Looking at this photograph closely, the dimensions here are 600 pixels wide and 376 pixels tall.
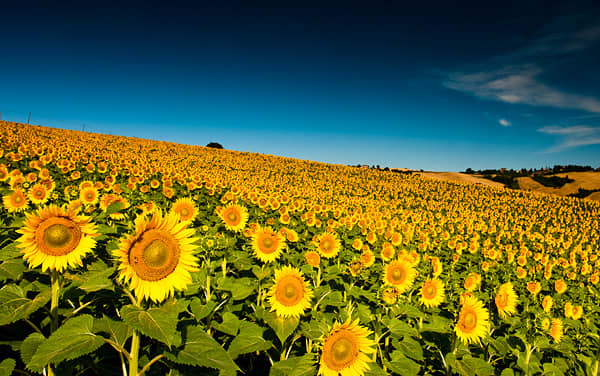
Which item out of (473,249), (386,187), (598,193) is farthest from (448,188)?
(473,249)

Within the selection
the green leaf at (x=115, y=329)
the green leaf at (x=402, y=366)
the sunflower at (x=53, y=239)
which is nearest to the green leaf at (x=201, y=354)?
the green leaf at (x=115, y=329)

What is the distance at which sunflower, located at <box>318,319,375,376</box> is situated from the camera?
206cm

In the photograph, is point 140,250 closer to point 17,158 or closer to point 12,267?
point 12,267

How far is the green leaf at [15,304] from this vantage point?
1.54 m

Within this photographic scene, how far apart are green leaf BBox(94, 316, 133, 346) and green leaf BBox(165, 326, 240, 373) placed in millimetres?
295

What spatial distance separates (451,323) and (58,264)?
3.72 metres

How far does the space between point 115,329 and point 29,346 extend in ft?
1.57

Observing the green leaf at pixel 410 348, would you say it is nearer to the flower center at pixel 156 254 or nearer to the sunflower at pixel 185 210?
the flower center at pixel 156 254

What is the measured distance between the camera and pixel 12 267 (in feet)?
6.72

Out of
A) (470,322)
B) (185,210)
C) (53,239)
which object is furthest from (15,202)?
(470,322)

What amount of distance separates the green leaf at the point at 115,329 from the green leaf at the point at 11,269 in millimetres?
959

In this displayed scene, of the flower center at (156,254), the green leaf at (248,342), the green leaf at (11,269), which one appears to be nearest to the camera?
the flower center at (156,254)

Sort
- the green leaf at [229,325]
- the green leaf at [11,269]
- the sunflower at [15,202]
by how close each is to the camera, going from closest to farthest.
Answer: the green leaf at [11,269] → the green leaf at [229,325] → the sunflower at [15,202]

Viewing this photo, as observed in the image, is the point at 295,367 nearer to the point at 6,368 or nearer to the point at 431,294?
the point at 6,368
